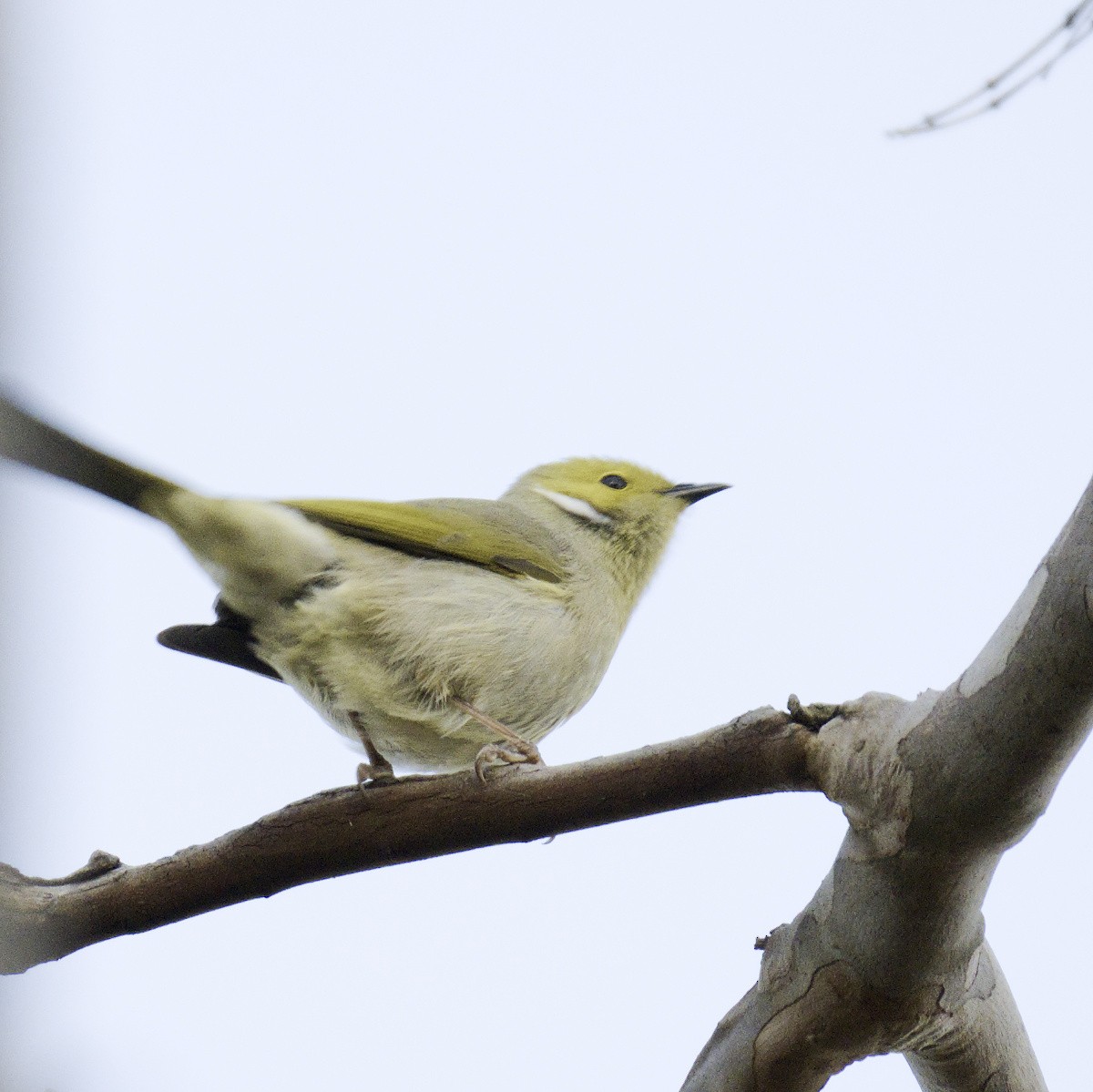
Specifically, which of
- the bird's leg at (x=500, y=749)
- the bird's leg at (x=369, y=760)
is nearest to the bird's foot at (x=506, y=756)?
the bird's leg at (x=500, y=749)

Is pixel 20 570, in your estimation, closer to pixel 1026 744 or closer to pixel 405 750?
pixel 1026 744

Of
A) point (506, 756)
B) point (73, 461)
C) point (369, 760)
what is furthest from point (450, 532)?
point (73, 461)

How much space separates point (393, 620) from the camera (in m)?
4.11

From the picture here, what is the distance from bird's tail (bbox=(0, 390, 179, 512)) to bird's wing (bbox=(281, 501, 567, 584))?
0.57 m

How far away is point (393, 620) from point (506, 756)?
2.30 feet

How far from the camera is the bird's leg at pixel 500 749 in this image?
3.21 m

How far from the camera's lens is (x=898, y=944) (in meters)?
2.56

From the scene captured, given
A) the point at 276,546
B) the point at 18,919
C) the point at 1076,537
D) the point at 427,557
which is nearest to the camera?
the point at 1076,537

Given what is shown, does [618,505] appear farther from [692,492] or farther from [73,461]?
[73,461]

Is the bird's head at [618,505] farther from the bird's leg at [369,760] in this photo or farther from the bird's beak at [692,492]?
the bird's leg at [369,760]

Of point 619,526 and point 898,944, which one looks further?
point 619,526

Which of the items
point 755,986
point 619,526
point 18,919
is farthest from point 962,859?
point 619,526

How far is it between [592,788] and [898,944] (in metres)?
0.69

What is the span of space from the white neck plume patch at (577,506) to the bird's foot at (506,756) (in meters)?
1.44
